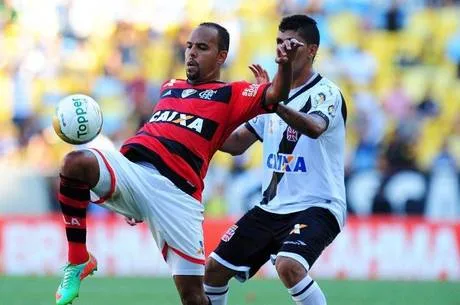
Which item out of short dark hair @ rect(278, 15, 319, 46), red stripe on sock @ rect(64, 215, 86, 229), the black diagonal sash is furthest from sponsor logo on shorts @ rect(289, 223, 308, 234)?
red stripe on sock @ rect(64, 215, 86, 229)

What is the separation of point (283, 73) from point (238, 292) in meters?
6.01

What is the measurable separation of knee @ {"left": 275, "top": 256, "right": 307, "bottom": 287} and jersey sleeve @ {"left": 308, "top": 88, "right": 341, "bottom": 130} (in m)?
1.04

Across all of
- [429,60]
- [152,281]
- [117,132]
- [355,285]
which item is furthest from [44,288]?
[429,60]

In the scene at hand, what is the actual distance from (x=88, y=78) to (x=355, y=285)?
21.5 feet

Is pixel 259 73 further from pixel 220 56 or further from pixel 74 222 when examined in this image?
pixel 74 222

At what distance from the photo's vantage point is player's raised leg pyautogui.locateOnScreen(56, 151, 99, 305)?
7.53 m

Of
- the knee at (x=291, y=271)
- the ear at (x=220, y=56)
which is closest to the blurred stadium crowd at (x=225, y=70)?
the ear at (x=220, y=56)

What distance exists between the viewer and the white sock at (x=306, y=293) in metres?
8.38

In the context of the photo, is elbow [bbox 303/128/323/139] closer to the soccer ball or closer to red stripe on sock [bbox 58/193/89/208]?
the soccer ball

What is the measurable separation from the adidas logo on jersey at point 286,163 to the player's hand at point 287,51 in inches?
50.3

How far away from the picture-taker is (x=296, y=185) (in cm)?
883

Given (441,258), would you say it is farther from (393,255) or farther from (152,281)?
(152,281)

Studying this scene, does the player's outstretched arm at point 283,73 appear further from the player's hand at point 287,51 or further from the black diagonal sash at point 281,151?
the black diagonal sash at point 281,151

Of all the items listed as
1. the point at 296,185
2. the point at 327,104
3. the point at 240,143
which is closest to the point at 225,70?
the point at 240,143
